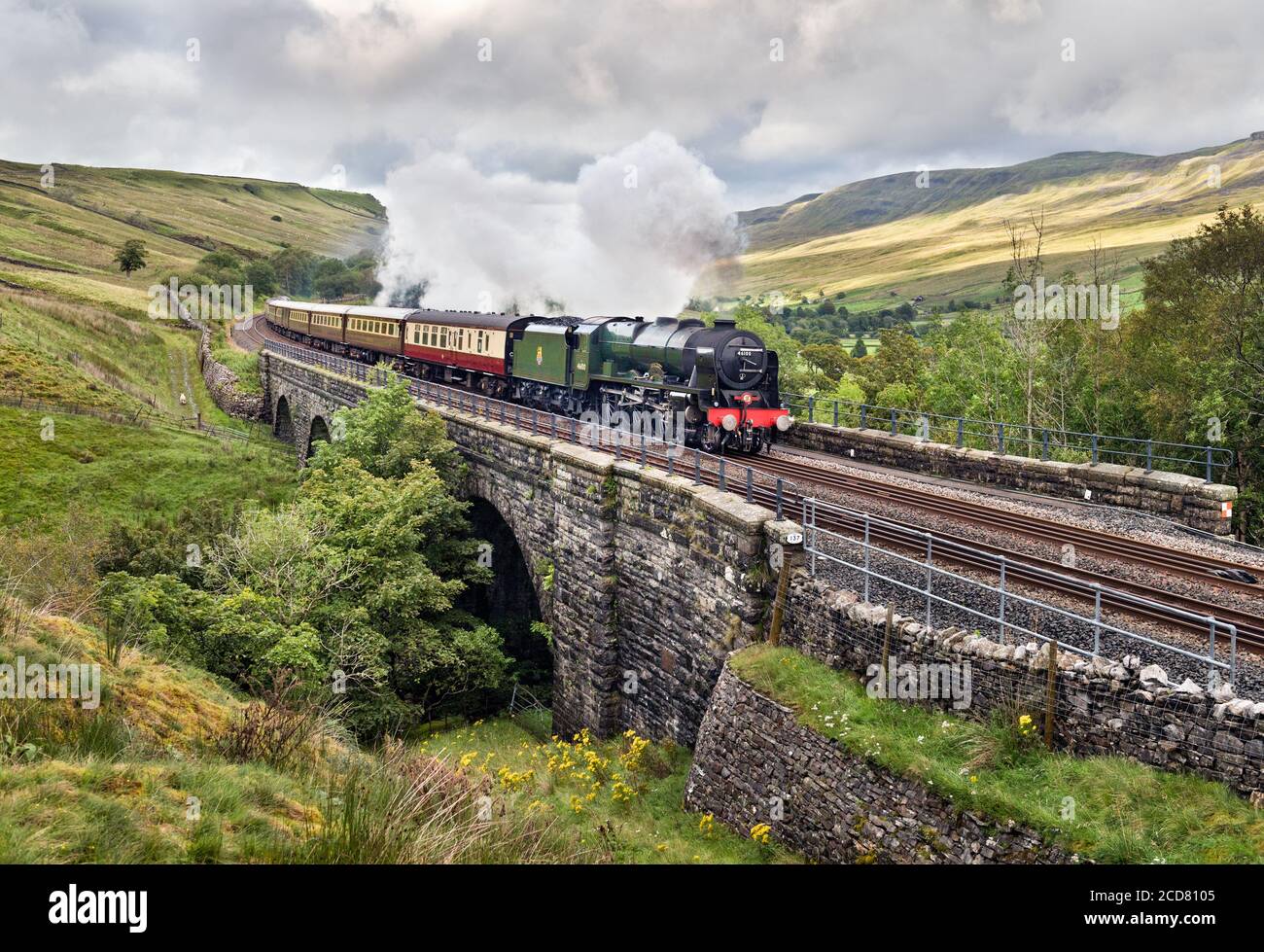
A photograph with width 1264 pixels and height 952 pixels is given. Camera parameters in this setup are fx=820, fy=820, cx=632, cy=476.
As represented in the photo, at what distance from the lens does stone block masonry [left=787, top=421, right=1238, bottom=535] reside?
46.8ft

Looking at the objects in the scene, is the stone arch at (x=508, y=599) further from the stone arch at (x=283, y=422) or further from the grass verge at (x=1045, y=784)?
the stone arch at (x=283, y=422)

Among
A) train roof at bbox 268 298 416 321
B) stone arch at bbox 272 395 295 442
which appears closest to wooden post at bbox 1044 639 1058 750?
train roof at bbox 268 298 416 321

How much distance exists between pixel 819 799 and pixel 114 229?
133010mm

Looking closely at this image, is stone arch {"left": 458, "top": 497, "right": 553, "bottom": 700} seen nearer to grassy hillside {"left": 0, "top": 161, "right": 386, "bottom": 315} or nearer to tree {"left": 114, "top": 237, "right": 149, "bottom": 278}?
grassy hillside {"left": 0, "top": 161, "right": 386, "bottom": 315}

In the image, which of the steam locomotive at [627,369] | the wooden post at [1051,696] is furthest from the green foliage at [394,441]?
the wooden post at [1051,696]

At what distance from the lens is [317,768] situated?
754 centimetres

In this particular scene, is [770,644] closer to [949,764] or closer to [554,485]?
[949,764]

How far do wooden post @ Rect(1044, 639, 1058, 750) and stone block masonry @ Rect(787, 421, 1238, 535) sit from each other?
8.90m

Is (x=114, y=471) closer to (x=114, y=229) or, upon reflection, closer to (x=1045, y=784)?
(x=1045, y=784)

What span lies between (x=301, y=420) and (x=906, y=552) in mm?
32753

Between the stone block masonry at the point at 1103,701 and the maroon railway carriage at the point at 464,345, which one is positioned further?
the maroon railway carriage at the point at 464,345

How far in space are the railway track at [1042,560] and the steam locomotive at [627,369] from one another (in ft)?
10.7

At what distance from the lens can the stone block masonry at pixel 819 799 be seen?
723 cm
